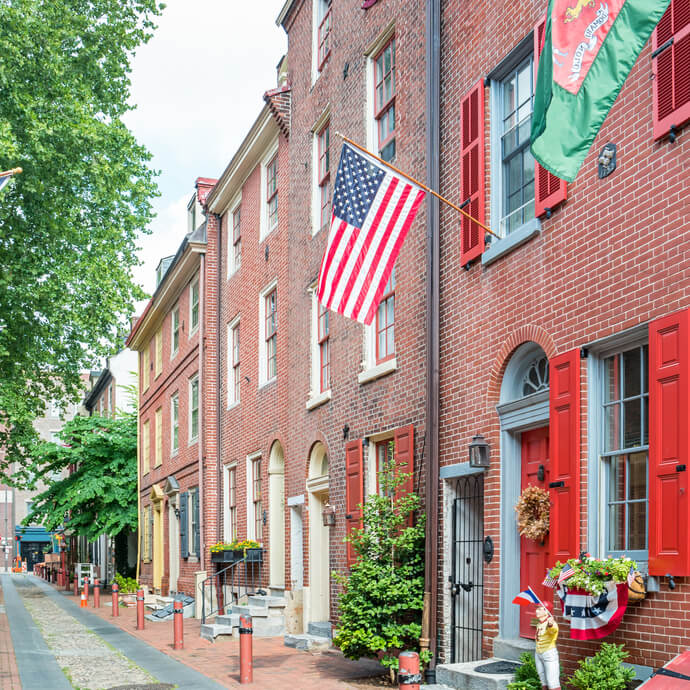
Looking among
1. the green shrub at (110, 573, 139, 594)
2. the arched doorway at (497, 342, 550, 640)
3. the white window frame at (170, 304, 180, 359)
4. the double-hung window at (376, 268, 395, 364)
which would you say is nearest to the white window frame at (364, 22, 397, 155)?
the double-hung window at (376, 268, 395, 364)

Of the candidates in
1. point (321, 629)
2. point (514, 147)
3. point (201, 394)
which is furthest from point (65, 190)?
point (514, 147)

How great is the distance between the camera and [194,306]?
26.4 m

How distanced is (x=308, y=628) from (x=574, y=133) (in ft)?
37.3

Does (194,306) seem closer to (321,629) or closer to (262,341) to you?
(262,341)

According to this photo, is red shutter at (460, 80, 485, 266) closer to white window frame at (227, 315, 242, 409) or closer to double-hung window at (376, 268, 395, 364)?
double-hung window at (376, 268, 395, 364)

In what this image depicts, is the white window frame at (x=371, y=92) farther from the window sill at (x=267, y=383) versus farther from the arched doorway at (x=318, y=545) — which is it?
the window sill at (x=267, y=383)

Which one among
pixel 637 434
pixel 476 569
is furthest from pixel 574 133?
pixel 476 569

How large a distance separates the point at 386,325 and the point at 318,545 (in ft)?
15.3

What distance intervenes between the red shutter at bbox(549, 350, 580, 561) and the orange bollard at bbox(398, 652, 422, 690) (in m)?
1.80

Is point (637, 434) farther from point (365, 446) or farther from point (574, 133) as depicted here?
point (365, 446)

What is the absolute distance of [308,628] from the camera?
16188mm

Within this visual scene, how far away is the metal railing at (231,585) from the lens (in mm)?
19797

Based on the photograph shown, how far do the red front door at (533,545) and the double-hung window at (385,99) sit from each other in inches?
215

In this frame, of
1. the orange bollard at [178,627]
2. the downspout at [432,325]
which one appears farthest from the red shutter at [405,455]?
the orange bollard at [178,627]
